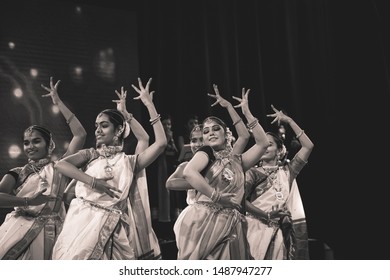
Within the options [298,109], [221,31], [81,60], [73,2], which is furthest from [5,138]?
[298,109]

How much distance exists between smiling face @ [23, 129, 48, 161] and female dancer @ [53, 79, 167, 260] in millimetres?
419

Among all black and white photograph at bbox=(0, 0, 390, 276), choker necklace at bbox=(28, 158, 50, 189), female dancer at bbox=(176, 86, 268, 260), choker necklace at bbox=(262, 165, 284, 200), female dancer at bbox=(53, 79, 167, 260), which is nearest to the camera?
female dancer at bbox=(53, 79, 167, 260)

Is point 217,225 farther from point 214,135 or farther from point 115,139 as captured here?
point 115,139

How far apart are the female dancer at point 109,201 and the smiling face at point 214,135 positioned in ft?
1.11

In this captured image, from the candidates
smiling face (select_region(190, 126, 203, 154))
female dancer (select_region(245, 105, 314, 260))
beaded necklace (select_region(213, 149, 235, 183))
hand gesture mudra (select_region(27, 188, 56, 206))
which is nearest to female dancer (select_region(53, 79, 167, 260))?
hand gesture mudra (select_region(27, 188, 56, 206))

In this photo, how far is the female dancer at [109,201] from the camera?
3.37m

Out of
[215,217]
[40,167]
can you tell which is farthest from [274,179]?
[40,167]

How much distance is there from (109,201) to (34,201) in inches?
20.9

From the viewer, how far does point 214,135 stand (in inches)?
147

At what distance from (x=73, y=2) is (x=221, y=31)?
1.64 meters

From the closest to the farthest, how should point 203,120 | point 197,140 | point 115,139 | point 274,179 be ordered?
point 115,139, point 197,140, point 274,179, point 203,120

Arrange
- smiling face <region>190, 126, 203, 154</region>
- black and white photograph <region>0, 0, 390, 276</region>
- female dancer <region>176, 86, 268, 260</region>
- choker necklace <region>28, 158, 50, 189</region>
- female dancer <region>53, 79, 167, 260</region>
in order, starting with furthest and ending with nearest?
smiling face <region>190, 126, 203, 154</region>
choker necklace <region>28, 158, 50, 189</region>
black and white photograph <region>0, 0, 390, 276</region>
female dancer <region>176, 86, 268, 260</region>
female dancer <region>53, 79, 167, 260</region>

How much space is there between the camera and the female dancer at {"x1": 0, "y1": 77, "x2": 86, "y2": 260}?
3.65 m

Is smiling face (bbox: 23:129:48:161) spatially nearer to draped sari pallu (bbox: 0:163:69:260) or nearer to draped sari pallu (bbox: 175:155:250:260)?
draped sari pallu (bbox: 0:163:69:260)
